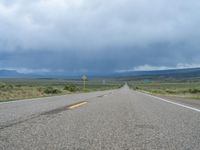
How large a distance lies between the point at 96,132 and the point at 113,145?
4.13ft

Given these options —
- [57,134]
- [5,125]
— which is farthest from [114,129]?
[5,125]

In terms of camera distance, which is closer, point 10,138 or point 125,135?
point 10,138

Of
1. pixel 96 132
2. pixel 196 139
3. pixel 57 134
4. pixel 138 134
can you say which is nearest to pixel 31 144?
pixel 57 134

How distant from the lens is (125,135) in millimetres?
6070

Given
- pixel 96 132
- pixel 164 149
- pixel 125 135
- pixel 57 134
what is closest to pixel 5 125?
pixel 57 134

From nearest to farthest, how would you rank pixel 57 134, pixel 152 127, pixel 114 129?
pixel 57 134 < pixel 114 129 < pixel 152 127

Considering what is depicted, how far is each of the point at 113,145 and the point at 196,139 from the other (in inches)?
64.0

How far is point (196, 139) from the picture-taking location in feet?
19.0

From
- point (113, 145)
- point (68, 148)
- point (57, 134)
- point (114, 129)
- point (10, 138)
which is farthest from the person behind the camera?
point (114, 129)

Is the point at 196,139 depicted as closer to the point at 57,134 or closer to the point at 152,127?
the point at 152,127

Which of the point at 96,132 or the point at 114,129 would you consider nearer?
the point at 96,132

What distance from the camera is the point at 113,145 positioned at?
512 cm

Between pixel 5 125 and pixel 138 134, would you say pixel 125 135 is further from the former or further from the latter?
pixel 5 125

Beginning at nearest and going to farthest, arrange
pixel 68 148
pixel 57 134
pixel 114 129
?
1. pixel 68 148
2. pixel 57 134
3. pixel 114 129
